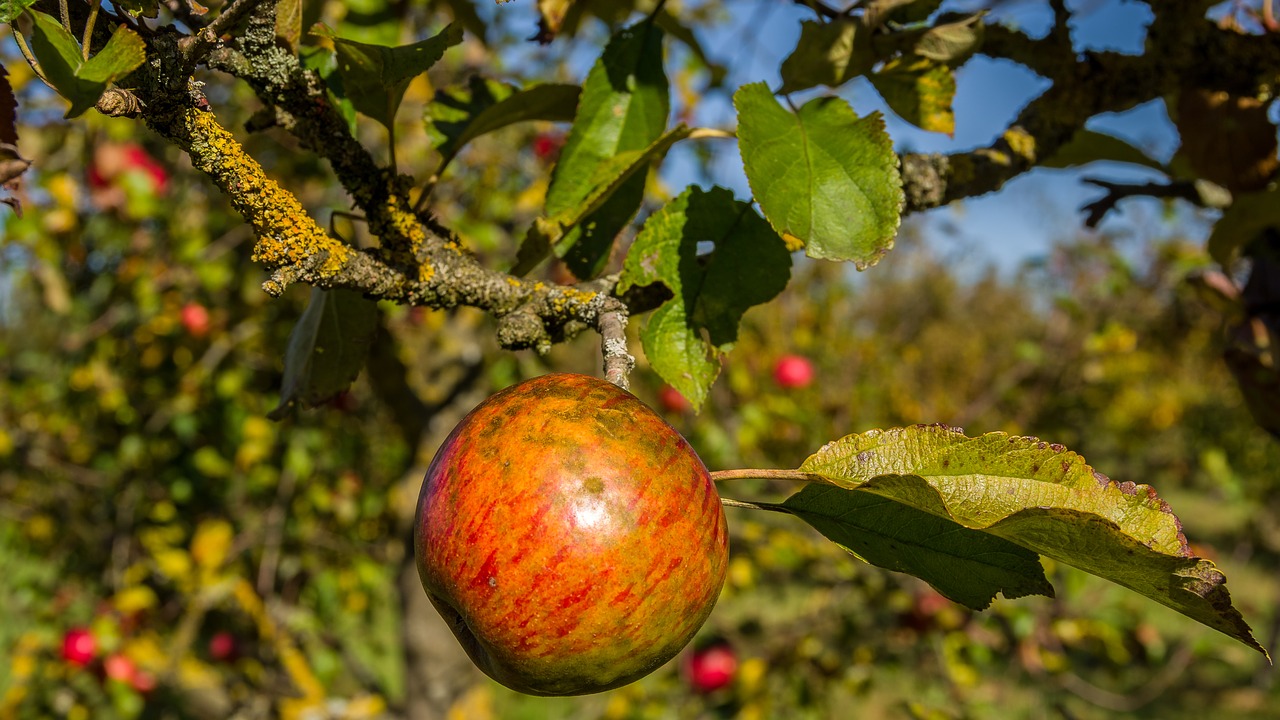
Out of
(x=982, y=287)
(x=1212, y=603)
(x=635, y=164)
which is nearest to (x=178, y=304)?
(x=635, y=164)

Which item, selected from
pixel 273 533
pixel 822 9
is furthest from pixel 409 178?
pixel 273 533

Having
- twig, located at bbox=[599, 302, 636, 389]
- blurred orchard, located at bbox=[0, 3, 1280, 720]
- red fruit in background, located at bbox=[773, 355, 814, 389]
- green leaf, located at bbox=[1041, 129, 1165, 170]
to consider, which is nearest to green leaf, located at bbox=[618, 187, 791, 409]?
twig, located at bbox=[599, 302, 636, 389]

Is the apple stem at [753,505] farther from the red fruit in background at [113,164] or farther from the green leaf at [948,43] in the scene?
the red fruit in background at [113,164]

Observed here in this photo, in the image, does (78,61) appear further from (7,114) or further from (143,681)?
(143,681)

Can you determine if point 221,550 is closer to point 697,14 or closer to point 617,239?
point 617,239

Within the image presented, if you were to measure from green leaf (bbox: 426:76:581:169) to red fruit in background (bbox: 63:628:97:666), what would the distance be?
2.52 m

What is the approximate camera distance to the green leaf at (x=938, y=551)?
682 millimetres

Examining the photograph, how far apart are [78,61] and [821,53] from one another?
0.69 metres

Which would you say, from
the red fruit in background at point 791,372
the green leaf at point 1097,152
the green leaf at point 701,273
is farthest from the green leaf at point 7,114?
the red fruit in background at point 791,372

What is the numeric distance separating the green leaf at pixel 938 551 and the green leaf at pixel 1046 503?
0.05m

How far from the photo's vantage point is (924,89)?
929mm

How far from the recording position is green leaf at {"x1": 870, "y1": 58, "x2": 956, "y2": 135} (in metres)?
0.93

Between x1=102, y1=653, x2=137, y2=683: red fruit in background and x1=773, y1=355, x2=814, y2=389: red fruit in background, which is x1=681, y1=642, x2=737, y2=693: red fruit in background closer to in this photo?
x1=773, y1=355, x2=814, y2=389: red fruit in background

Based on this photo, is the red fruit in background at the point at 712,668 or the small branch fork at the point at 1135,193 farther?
the red fruit in background at the point at 712,668
